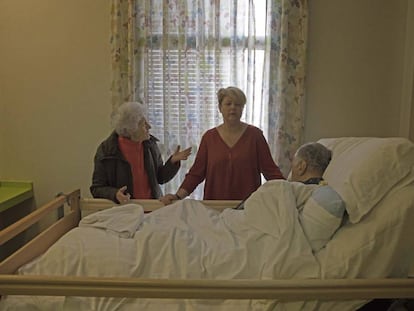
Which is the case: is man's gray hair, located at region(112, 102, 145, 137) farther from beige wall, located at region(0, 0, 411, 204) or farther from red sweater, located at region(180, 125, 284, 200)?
beige wall, located at region(0, 0, 411, 204)

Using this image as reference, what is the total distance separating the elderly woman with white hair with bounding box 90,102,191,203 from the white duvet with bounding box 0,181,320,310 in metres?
0.59

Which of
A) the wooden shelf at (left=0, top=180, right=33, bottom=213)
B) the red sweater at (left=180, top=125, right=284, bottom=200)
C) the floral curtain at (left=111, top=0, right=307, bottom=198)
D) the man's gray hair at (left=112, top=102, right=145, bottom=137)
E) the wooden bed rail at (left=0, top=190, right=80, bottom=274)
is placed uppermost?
Answer: the floral curtain at (left=111, top=0, right=307, bottom=198)

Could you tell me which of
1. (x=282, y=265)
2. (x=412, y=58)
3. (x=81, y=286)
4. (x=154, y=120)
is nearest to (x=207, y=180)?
(x=154, y=120)

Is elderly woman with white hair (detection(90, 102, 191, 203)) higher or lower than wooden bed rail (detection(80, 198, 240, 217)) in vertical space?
higher

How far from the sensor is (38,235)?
1.92m

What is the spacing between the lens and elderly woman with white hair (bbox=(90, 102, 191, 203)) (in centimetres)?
236

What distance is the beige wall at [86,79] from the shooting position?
2957mm

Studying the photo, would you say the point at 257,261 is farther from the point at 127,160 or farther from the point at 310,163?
the point at 127,160

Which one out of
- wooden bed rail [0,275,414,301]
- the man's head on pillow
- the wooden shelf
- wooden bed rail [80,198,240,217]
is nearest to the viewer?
wooden bed rail [0,275,414,301]

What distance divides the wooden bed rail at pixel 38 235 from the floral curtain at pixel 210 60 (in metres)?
1.01

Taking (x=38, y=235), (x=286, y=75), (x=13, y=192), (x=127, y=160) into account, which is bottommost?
(x=13, y=192)

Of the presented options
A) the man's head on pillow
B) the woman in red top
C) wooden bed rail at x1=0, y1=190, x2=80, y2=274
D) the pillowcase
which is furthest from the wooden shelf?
the pillowcase

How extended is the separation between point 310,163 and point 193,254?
0.68m

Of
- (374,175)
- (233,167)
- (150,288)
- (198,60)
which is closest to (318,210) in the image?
(374,175)
